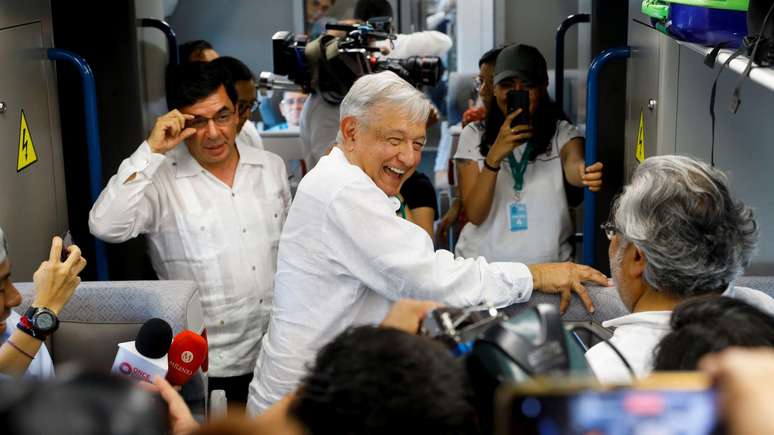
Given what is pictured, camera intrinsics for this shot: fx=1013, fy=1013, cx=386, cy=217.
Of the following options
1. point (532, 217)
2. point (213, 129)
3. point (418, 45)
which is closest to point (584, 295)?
point (532, 217)

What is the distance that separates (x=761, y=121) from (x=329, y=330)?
1.17 meters

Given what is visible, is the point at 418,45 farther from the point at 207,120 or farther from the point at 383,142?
the point at 383,142

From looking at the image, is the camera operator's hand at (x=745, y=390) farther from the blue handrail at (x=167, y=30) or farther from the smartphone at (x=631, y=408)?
the blue handrail at (x=167, y=30)

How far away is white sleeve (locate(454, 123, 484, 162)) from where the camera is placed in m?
3.35

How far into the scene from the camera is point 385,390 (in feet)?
3.26

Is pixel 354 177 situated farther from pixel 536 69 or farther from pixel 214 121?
pixel 536 69

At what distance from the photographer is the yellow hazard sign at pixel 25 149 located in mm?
2857

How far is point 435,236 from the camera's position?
155 inches

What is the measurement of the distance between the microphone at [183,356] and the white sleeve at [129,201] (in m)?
0.80

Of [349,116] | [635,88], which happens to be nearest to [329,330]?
[349,116]

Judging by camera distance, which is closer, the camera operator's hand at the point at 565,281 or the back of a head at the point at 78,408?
the back of a head at the point at 78,408

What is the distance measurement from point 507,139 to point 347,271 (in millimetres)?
1122

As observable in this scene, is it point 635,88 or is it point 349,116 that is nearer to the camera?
point 349,116

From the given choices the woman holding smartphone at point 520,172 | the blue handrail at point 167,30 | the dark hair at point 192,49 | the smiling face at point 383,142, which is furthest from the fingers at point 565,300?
the dark hair at point 192,49
